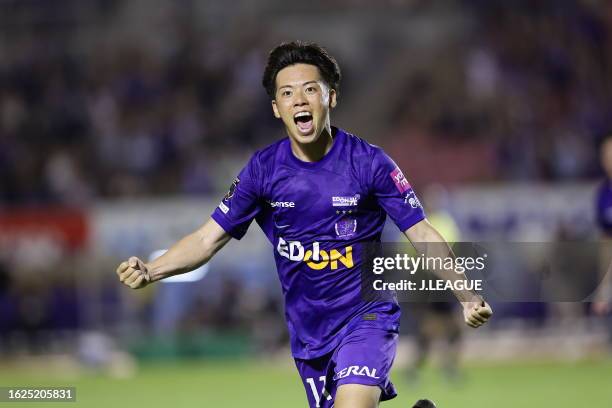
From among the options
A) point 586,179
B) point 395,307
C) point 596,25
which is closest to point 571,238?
point 586,179

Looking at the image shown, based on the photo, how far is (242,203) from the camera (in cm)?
633

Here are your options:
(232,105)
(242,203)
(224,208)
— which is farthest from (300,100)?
(232,105)

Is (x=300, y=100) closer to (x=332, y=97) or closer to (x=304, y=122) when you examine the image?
(x=304, y=122)

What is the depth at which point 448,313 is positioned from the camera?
14328 mm

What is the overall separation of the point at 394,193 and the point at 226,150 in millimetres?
16202

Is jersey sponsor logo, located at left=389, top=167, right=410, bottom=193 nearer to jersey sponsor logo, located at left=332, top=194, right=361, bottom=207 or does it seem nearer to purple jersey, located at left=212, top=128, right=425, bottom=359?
purple jersey, located at left=212, top=128, right=425, bottom=359

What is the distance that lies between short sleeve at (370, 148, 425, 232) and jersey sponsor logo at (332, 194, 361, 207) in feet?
0.31

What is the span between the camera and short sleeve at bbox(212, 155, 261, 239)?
6301mm

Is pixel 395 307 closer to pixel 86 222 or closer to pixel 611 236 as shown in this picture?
pixel 611 236

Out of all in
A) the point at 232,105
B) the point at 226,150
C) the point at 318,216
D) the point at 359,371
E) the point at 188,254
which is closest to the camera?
the point at 359,371

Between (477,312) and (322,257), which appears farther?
(322,257)

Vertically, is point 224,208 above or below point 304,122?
below

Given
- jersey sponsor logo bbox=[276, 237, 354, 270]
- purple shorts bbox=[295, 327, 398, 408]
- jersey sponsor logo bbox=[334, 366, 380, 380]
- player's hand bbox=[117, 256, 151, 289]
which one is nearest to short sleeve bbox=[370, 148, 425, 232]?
jersey sponsor logo bbox=[276, 237, 354, 270]

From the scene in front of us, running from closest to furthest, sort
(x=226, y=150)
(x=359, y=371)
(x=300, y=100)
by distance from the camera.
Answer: (x=359, y=371) < (x=300, y=100) < (x=226, y=150)
